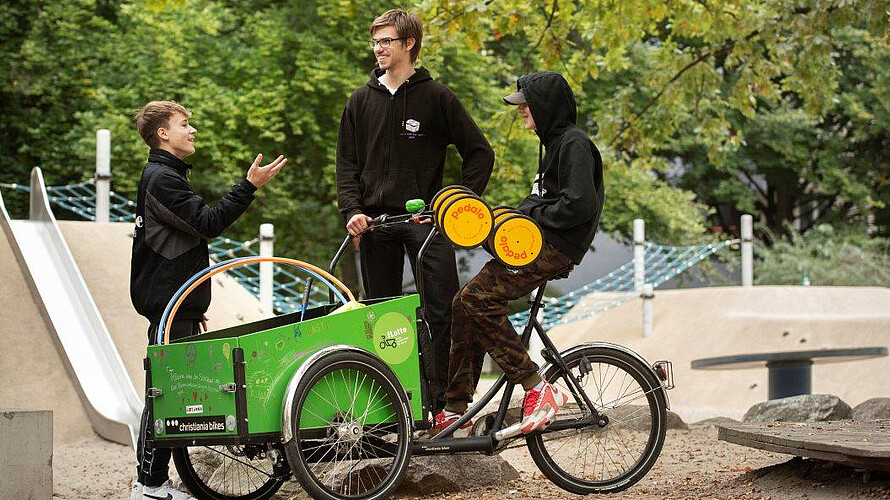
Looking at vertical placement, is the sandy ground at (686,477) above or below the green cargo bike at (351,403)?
below

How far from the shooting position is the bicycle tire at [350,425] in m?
3.79

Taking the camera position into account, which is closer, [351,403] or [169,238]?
[351,403]

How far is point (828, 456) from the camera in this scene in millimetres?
3887

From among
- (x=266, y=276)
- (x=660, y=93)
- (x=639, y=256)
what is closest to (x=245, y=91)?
(x=639, y=256)

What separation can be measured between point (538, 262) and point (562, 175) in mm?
313

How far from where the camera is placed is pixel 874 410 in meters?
6.49

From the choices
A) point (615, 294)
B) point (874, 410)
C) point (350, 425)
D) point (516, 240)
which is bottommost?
point (874, 410)

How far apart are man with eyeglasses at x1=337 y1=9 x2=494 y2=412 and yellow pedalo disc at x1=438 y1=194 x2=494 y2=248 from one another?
0.50 metres

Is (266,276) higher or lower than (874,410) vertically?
higher

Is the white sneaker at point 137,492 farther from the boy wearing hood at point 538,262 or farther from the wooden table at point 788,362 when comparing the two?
the wooden table at point 788,362

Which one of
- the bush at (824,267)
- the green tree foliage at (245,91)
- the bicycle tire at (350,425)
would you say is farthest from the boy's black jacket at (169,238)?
the bush at (824,267)

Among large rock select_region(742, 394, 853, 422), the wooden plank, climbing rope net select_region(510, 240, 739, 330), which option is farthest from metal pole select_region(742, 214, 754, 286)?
the wooden plank

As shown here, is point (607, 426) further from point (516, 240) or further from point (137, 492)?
point (137, 492)

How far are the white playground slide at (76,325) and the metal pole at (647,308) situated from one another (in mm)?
7024
